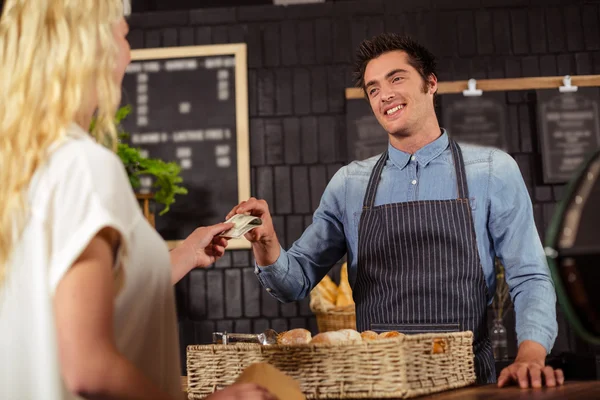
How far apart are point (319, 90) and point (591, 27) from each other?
1768 millimetres

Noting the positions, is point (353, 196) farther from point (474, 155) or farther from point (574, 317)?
point (574, 317)

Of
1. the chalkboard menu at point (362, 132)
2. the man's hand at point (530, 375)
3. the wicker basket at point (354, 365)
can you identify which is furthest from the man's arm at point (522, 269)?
the chalkboard menu at point (362, 132)

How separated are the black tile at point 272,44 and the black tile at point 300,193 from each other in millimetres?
720

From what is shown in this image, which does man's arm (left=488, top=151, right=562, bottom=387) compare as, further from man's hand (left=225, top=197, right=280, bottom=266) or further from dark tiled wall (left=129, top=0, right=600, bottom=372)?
dark tiled wall (left=129, top=0, right=600, bottom=372)

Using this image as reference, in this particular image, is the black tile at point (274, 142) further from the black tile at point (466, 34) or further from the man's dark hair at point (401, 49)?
the man's dark hair at point (401, 49)

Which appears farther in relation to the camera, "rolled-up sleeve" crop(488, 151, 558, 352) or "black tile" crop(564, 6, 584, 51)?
"black tile" crop(564, 6, 584, 51)

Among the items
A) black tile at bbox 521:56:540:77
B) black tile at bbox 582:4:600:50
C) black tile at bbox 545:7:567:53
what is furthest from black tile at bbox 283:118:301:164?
black tile at bbox 582:4:600:50

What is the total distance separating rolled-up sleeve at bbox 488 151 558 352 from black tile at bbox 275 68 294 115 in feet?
8.31

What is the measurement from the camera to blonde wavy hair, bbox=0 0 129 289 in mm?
863

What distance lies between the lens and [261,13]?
4.62 meters

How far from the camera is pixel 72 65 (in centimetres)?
90

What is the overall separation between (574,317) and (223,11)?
4.17m

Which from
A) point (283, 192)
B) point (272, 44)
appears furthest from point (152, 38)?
point (283, 192)

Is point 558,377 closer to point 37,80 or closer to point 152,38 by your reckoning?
point 37,80
